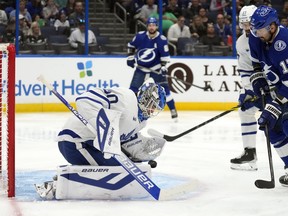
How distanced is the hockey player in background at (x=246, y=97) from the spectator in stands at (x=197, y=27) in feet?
17.3

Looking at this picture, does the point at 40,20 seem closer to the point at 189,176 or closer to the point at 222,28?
the point at 222,28

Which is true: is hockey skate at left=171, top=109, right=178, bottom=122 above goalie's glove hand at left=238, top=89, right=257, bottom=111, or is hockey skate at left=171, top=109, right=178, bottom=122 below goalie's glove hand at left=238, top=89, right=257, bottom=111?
below

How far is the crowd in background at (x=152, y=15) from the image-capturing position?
9.77 meters

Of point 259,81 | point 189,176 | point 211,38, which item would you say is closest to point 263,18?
point 259,81

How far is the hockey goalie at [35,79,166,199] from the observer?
3.99 m

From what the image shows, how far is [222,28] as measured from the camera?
35.0 feet

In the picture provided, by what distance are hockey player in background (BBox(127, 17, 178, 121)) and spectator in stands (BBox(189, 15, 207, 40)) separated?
1.61 m

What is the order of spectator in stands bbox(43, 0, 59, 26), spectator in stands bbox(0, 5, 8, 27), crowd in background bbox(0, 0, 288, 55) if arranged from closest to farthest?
1. spectator in stands bbox(0, 5, 8, 27)
2. crowd in background bbox(0, 0, 288, 55)
3. spectator in stands bbox(43, 0, 59, 26)

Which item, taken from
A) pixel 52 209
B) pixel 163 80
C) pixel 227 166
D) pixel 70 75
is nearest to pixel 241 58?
pixel 227 166

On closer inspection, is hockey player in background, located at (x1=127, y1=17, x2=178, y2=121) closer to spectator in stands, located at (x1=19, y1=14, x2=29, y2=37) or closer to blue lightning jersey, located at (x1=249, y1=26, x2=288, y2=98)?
spectator in stands, located at (x1=19, y1=14, x2=29, y2=37)

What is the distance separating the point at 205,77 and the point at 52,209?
665 cm

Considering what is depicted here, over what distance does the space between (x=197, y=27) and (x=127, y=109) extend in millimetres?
6781

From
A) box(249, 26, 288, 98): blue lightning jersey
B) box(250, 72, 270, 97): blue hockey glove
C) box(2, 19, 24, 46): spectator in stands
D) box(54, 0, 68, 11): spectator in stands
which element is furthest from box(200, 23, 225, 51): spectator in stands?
box(249, 26, 288, 98): blue lightning jersey

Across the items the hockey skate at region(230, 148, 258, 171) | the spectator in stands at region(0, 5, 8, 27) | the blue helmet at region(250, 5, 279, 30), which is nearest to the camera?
the blue helmet at region(250, 5, 279, 30)
